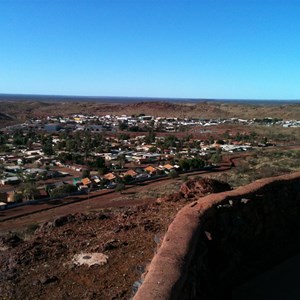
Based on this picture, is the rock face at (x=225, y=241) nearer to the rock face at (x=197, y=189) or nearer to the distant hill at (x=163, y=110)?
the rock face at (x=197, y=189)

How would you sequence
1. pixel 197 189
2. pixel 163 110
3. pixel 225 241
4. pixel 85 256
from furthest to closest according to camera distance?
pixel 163 110 < pixel 197 189 < pixel 225 241 < pixel 85 256

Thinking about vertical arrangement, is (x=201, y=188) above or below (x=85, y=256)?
above

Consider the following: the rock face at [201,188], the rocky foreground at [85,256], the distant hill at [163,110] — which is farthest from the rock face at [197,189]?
the distant hill at [163,110]

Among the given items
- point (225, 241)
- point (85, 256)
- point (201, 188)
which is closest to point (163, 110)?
point (201, 188)

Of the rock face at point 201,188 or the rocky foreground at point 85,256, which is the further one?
the rock face at point 201,188

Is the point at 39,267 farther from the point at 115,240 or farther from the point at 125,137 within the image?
the point at 125,137

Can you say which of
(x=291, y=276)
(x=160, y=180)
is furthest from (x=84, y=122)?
(x=291, y=276)

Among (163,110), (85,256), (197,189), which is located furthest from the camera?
(163,110)

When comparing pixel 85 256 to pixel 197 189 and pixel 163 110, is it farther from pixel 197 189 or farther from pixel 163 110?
pixel 163 110
